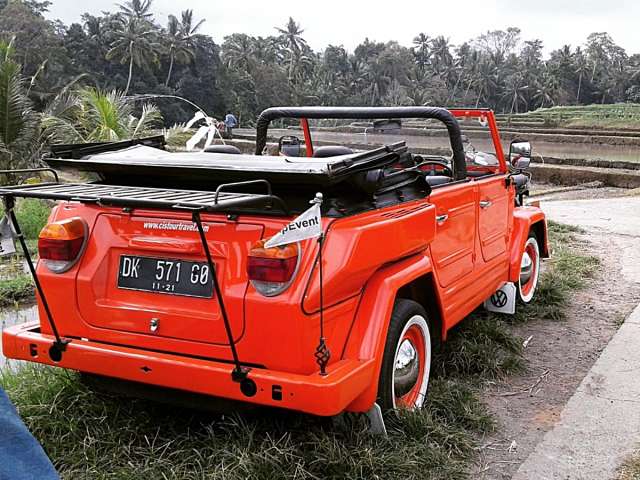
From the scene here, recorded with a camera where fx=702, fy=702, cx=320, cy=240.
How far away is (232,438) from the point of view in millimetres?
3297

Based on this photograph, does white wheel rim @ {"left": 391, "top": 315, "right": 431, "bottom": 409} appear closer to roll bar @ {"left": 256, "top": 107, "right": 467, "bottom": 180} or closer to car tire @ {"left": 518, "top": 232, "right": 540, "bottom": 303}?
roll bar @ {"left": 256, "top": 107, "right": 467, "bottom": 180}

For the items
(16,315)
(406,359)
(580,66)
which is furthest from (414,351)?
(580,66)

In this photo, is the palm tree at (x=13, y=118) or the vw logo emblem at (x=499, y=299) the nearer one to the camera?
the vw logo emblem at (x=499, y=299)

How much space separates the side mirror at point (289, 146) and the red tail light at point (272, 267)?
109 inches

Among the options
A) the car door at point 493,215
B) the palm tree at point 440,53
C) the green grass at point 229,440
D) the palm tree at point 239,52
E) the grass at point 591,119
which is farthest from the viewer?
the palm tree at point 440,53

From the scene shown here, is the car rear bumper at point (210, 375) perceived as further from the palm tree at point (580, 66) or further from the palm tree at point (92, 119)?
the palm tree at point (580, 66)

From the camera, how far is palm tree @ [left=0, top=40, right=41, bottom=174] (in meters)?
10.8

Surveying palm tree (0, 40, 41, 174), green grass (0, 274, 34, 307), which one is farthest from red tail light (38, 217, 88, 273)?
palm tree (0, 40, 41, 174)

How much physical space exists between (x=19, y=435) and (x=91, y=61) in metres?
66.2

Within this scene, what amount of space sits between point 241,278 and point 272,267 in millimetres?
187

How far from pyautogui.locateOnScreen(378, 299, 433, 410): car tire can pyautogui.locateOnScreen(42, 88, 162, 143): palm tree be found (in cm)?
883

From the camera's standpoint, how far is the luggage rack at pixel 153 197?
253 centimetres

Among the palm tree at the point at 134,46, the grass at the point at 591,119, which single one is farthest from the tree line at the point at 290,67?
the grass at the point at 591,119

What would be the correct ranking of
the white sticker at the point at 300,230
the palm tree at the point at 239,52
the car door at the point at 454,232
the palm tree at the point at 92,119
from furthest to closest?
1. the palm tree at the point at 239,52
2. the palm tree at the point at 92,119
3. the car door at the point at 454,232
4. the white sticker at the point at 300,230
